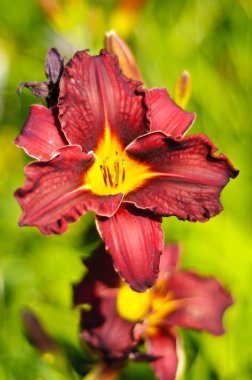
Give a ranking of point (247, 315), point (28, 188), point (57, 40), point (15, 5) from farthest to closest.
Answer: point (15, 5)
point (57, 40)
point (247, 315)
point (28, 188)

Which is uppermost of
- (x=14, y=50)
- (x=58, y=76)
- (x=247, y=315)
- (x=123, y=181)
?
(x=14, y=50)

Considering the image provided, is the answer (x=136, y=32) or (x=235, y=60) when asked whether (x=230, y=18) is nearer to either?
(x=235, y=60)

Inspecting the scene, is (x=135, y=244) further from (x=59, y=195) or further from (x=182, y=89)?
(x=182, y=89)

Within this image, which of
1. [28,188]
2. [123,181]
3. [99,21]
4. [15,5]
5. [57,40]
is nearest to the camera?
[28,188]

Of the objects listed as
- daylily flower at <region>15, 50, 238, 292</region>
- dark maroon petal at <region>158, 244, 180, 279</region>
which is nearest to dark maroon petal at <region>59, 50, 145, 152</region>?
daylily flower at <region>15, 50, 238, 292</region>

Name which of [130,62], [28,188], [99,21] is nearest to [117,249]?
[28,188]

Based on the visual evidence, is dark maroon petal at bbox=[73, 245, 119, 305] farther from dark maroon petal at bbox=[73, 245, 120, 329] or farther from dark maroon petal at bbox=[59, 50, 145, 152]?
dark maroon petal at bbox=[59, 50, 145, 152]

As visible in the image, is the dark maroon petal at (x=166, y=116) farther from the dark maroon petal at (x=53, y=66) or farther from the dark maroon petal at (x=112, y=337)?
the dark maroon petal at (x=112, y=337)
